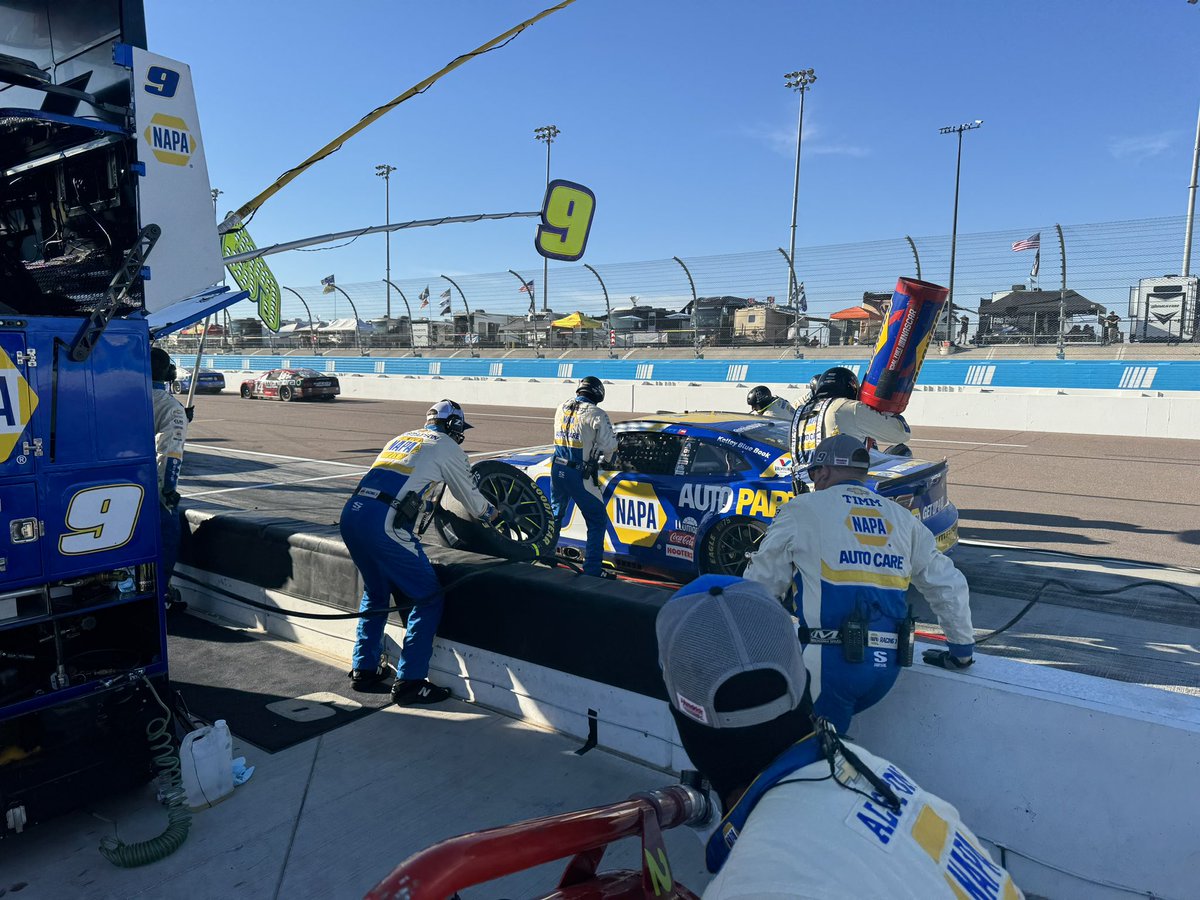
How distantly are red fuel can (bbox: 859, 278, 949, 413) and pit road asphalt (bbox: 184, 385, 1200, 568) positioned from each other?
1779mm

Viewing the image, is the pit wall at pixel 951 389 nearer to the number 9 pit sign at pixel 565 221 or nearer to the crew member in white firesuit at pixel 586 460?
the crew member in white firesuit at pixel 586 460

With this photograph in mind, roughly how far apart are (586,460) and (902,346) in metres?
3.68

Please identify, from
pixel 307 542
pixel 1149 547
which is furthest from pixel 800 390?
pixel 307 542

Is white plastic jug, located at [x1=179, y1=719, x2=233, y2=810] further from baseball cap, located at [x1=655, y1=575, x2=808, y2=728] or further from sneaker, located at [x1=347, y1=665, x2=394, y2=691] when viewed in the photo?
baseball cap, located at [x1=655, y1=575, x2=808, y2=728]

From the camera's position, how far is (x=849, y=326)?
2888 centimetres

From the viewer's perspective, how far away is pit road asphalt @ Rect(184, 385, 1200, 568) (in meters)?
8.42

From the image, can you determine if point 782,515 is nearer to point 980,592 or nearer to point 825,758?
point 825,758

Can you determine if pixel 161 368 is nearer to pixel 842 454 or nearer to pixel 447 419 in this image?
pixel 447 419

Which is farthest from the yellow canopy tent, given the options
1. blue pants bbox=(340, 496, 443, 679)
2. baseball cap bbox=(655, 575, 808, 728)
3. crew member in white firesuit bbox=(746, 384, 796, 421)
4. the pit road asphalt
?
baseball cap bbox=(655, 575, 808, 728)

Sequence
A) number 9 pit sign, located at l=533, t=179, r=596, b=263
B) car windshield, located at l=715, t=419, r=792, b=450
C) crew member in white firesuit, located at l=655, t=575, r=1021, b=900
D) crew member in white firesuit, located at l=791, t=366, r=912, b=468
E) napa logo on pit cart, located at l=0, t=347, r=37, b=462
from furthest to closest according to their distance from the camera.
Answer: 1. car windshield, located at l=715, t=419, r=792, b=450
2. crew member in white firesuit, located at l=791, t=366, r=912, b=468
3. number 9 pit sign, located at l=533, t=179, r=596, b=263
4. napa logo on pit cart, located at l=0, t=347, r=37, b=462
5. crew member in white firesuit, located at l=655, t=575, r=1021, b=900

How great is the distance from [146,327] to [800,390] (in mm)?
19418

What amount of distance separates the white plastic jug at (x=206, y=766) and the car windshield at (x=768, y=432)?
4.41 meters

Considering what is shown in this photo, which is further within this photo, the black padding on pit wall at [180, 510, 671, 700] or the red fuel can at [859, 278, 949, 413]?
the red fuel can at [859, 278, 949, 413]

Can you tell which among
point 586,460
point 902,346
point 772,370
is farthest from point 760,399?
point 772,370
